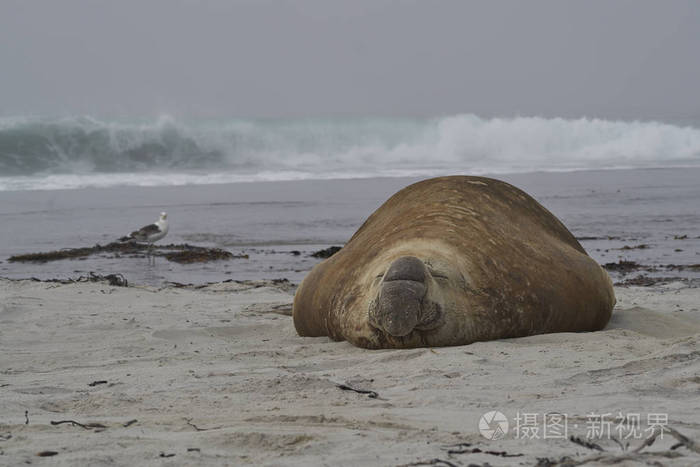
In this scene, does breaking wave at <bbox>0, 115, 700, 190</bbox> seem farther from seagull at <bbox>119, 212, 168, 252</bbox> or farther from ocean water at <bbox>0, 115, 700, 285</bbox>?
seagull at <bbox>119, 212, 168, 252</bbox>

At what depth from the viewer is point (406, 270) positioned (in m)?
4.31

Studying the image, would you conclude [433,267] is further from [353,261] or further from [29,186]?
[29,186]

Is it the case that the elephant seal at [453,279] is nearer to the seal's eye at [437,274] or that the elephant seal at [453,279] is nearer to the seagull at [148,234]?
the seal's eye at [437,274]

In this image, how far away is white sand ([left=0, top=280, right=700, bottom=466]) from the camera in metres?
2.66

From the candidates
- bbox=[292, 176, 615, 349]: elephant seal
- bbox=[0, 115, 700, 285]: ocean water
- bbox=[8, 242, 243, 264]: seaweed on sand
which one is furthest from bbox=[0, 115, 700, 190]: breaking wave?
bbox=[292, 176, 615, 349]: elephant seal

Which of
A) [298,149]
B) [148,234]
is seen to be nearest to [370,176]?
[298,149]

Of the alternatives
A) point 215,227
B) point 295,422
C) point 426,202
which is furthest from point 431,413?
point 215,227

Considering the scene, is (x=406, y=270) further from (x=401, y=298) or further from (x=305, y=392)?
(x=305, y=392)

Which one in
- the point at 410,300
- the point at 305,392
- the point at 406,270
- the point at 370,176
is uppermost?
the point at 370,176

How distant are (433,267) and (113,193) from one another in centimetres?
1924

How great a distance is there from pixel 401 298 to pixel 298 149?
36116 millimetres

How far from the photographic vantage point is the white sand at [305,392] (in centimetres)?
266

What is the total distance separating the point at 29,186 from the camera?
83.8 ft

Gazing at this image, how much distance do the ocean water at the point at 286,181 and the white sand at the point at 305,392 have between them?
3.98 m
